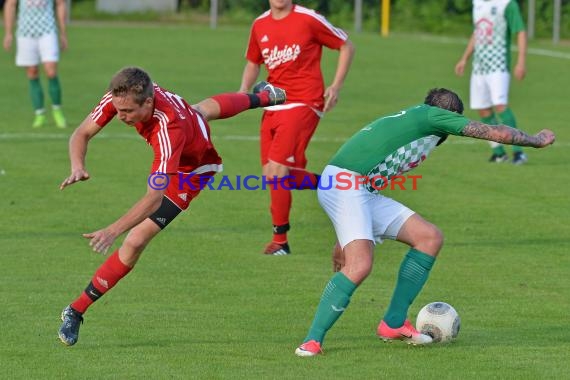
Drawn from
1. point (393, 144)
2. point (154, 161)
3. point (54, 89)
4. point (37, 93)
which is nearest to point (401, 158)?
point (393, 144)

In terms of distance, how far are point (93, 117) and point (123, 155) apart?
1011cm

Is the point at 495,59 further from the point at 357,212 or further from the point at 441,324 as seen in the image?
the point at 357,212

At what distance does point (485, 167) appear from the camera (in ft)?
60.3

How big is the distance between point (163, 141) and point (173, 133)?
9cm

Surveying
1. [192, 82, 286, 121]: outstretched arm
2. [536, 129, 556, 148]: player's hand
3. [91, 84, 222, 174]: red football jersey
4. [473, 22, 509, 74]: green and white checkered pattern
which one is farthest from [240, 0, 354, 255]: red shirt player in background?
[473, 22, 509, 74]: green and white checkered pattern

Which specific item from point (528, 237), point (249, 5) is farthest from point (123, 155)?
point (249, 5)

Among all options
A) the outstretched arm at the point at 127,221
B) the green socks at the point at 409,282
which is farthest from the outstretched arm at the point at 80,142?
the green socks at the point at 409,282

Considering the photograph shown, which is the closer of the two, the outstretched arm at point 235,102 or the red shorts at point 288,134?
the outstretched arm at point 235,102

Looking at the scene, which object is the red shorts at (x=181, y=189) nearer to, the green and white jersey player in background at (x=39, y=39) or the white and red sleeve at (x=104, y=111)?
the white and red sleeve at (x=104, y=111)

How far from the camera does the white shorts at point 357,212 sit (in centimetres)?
891

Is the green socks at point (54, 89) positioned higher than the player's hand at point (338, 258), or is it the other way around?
the player's hand at point (338, 258)

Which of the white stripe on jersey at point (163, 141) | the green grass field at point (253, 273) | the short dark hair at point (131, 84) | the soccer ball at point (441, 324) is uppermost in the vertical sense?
the short dark hair at point (131, 84)

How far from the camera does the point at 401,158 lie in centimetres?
909

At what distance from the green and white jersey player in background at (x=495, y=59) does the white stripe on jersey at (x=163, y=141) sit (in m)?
10.4
